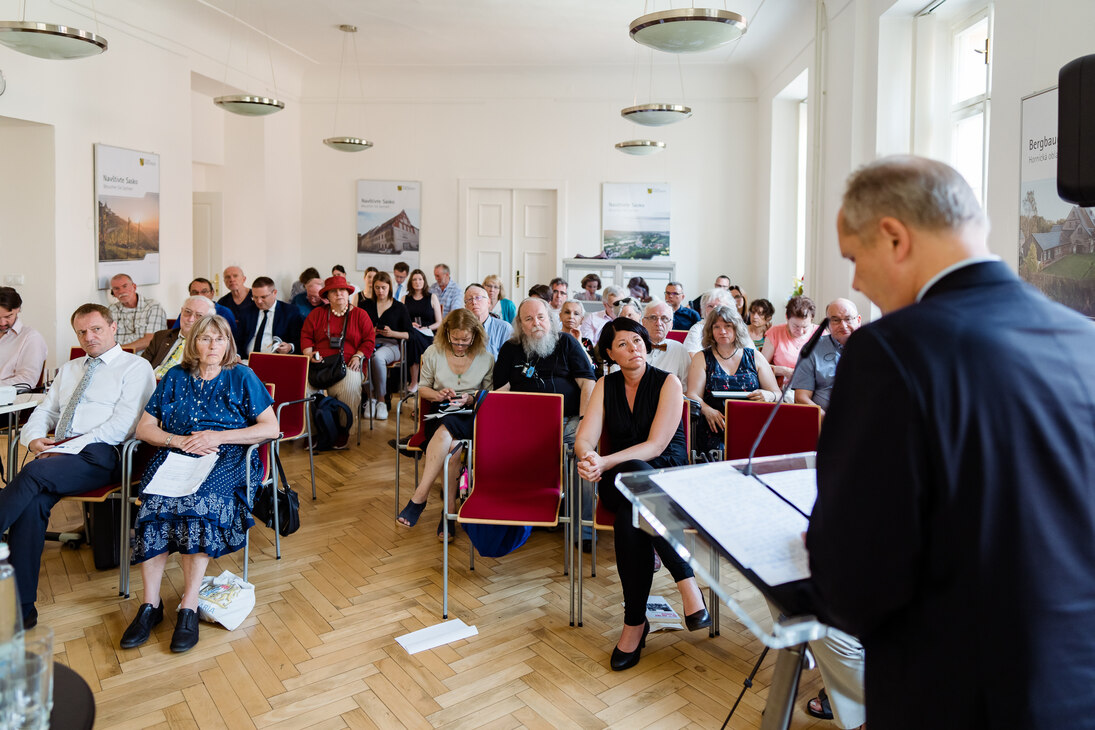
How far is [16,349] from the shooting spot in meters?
5.64

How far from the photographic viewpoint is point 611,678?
320cm

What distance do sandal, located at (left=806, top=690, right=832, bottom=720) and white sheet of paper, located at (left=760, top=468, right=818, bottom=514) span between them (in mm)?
1523

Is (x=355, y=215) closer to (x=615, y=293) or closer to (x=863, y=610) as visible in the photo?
(x=615, y=293)

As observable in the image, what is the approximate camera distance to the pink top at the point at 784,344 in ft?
19.1

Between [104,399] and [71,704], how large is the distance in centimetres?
286

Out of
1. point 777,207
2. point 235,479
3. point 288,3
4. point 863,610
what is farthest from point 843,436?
point 777,207

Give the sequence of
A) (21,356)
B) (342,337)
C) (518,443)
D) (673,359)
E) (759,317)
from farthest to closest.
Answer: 1. (342,337)
2. (759,317)
3. (21,356)
4. (673,359)
5. (518,443)

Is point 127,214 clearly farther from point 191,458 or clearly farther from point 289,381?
point 191,458

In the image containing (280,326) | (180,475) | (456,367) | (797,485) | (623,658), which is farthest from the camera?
(280,326)

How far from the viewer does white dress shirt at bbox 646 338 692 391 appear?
17.9 feet

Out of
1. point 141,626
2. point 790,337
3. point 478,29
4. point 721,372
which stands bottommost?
point 141,626

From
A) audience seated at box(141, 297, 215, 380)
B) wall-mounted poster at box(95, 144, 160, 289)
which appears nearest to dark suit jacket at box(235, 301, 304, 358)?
audience seated at box(141, 297, 215, 380)

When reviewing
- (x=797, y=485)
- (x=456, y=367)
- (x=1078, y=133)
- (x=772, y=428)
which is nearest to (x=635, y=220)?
(x=456, y=367)

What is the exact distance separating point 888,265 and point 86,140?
861 cm
